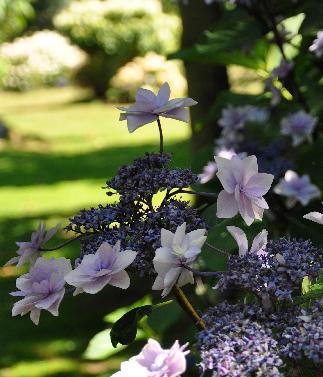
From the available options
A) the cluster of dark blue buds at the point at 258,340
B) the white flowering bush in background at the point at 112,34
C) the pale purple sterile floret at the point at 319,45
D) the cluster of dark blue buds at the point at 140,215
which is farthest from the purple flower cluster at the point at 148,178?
the white flowering bush in background at the point at 112,34

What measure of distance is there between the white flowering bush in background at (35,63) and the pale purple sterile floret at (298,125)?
18.5 m

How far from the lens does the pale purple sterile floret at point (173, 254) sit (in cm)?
122

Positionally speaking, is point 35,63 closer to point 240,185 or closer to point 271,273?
point 240,185

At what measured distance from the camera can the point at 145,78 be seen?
18125mm

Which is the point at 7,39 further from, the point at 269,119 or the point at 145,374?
the point at 145,374

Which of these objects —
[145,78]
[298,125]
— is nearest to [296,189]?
[298,125]

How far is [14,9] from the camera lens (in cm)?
2116

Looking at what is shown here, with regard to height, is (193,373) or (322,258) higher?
(322,258)

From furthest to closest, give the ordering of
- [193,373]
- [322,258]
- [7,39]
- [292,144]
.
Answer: [7,39]
[292,144]
[193,373]
[322,258]

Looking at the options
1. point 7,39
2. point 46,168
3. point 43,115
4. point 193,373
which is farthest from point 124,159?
point 7,39

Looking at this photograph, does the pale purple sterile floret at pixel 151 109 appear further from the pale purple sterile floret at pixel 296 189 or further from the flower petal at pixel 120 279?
→ the pale purple sterile floret at pixel 296 189

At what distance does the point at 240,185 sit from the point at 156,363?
390 millimetres

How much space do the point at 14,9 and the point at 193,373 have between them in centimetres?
2033

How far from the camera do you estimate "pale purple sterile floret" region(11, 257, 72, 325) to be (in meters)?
1.31
